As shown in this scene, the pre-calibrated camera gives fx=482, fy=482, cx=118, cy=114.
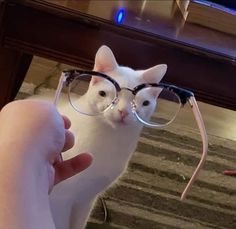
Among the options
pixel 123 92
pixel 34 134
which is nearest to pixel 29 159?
pixel 34 134

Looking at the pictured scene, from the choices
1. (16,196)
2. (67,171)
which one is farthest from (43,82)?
(16,196)

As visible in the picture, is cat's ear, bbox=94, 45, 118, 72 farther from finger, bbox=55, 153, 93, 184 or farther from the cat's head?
finger, bbox=55, 153, 93, 184

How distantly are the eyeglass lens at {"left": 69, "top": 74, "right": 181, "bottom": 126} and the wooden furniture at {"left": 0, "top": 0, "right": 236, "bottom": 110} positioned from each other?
12 cm

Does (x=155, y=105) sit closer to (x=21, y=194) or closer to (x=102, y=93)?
(x=102, y=93)

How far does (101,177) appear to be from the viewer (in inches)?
33.5

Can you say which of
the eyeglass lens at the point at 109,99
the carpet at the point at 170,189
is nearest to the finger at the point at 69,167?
the eyeglass lens at the point at 109,99

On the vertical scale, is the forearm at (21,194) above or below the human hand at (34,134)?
below

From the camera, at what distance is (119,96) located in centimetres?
70

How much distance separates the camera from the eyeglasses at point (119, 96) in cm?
64

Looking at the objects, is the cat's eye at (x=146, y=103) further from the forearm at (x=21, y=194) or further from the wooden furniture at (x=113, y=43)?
the forearm at (x=21, y=194)

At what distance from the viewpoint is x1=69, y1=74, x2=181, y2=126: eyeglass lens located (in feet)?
2.30

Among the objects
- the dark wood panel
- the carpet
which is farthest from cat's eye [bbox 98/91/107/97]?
the carpet

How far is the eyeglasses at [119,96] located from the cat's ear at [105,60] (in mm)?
40

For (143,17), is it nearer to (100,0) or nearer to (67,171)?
(100,0)
